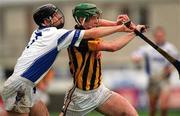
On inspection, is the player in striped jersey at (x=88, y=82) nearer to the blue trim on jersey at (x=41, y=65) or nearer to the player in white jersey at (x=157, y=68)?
the blue trim on jersey at (x=41, y=65)

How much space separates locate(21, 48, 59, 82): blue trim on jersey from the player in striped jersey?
469 millimetres

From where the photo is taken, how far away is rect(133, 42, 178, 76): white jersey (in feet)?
65.0

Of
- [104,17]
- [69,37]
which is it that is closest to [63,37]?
[69,37]

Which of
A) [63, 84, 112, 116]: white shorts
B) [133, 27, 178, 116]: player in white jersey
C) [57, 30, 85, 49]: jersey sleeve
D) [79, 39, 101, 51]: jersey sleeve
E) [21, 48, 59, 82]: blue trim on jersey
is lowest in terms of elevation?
[133, 27, 178, 116]: player in white jersey

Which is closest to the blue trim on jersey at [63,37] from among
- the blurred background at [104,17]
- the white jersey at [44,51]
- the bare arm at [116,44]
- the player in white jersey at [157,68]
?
the white jersey at [44,51]

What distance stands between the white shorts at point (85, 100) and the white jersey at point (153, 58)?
676 centimetres

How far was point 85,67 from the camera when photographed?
1273 cm

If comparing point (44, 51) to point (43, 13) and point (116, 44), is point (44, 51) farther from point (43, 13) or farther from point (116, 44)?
point (116, 44)

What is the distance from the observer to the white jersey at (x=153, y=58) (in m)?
19.8

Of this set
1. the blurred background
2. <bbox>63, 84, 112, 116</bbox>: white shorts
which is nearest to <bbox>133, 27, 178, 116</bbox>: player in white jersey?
<bbox>63, 84, 112, 116</bbox>: white shorts

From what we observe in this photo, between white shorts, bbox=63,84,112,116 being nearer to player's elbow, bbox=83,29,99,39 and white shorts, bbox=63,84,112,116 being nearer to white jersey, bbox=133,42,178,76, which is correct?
player's elbow, bbox=83,29,99,39

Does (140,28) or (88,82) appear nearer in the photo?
(140,28)

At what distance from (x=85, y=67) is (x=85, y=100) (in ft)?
1.61

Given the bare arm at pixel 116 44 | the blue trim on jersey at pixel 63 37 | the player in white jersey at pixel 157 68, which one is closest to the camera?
the blue trim on jersey at pixel 63 37
